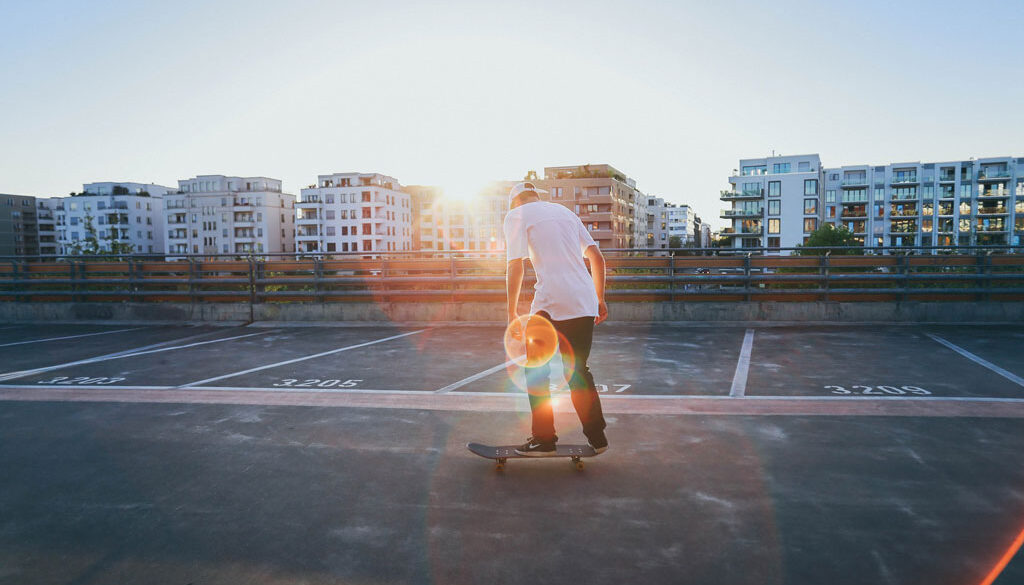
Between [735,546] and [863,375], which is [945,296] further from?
[735,546]

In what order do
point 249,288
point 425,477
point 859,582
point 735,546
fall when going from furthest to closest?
point 249,288 < point 425,477 < point 735,546 < point 859,582

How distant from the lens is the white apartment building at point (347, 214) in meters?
118

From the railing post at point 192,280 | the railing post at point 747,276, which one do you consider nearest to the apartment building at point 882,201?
the railing post at point 747,276

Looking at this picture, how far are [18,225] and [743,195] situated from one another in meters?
163

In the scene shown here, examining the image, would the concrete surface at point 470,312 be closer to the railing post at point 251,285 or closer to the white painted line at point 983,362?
the railing post at point 251,285

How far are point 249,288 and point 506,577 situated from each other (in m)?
14.8

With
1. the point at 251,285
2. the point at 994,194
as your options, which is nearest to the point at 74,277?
the point at 251,285

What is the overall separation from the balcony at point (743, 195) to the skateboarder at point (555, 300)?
370ft

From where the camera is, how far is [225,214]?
12219 cm

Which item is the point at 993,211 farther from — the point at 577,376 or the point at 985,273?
the point at 577,376

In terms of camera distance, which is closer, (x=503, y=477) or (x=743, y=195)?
(x=503, y=477)

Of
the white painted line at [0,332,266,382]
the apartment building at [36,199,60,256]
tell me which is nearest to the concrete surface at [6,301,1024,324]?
the white painted line at [0,332,266,382]

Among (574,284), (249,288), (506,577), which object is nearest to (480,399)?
(574,284)

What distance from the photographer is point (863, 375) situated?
804 cm
